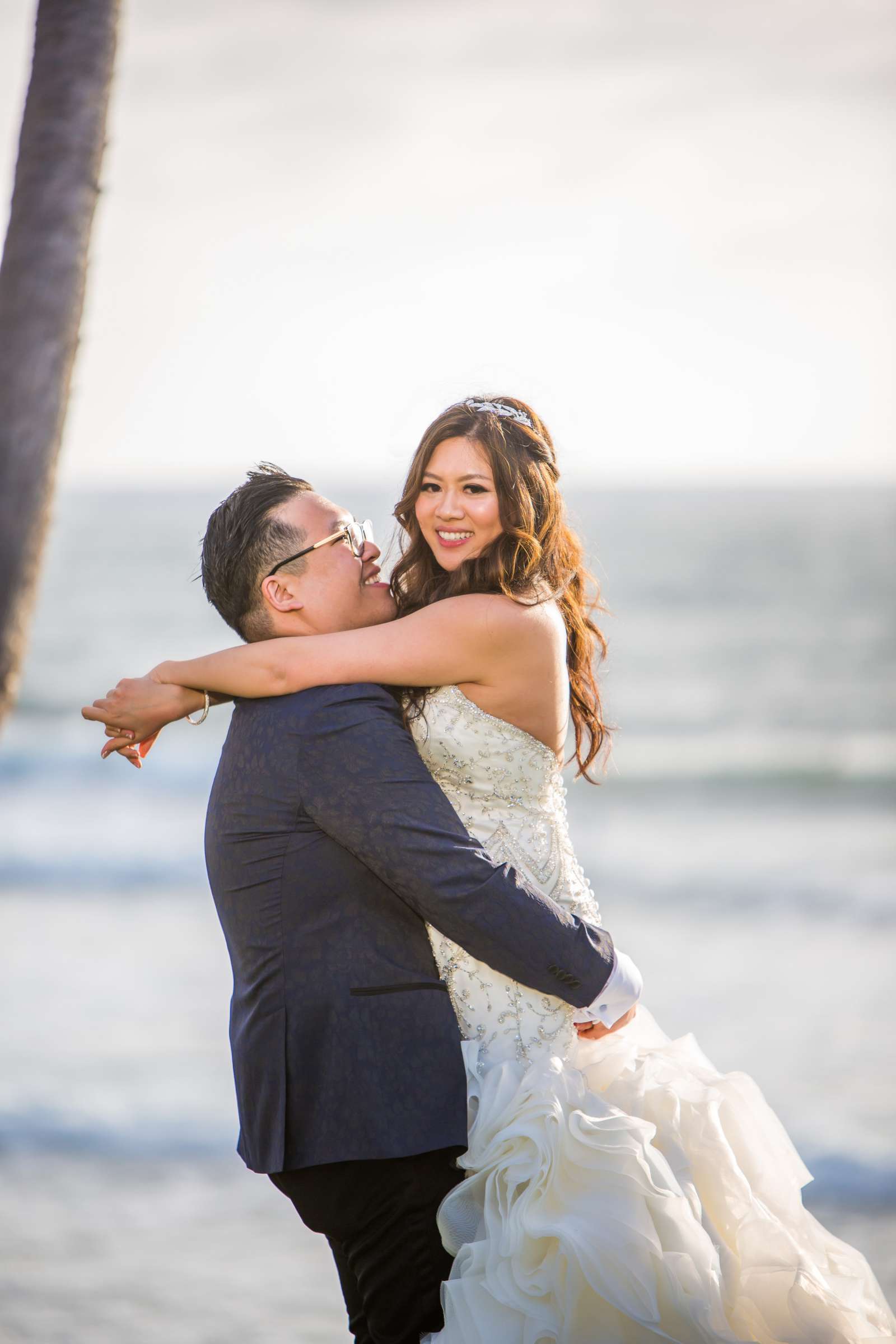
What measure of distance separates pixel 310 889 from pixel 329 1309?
293cm

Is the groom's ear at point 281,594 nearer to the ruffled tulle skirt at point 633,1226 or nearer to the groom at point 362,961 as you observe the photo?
the groom at point 362,961

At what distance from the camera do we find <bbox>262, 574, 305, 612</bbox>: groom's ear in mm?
2371

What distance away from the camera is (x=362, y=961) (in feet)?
7.07

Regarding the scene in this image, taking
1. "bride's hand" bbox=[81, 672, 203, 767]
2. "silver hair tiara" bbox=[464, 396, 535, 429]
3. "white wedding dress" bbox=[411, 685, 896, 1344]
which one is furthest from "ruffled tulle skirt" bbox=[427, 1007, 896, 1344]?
"silver hair tiara" bbox=[464, 396, 535, 429]

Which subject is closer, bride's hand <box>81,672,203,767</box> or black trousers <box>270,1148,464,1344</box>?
black trousers <box>270,1148,464,1344</box>

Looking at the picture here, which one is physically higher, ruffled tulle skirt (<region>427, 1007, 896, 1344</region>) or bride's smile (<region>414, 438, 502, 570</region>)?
bride's smile (<region>414, 438, 502, 570</region>)

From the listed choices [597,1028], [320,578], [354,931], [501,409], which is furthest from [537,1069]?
[501,409]

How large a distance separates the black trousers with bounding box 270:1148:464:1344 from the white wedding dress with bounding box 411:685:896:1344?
0.17ft

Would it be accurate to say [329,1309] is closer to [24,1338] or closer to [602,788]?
[24,1338]

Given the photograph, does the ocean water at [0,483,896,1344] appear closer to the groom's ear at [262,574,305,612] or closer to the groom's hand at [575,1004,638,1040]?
the groom's ear at [262,574,305,612]

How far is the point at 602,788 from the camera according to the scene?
48.6 ft

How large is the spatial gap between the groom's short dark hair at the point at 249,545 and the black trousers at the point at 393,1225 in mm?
990

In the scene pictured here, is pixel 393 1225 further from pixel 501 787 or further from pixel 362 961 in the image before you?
pixel 501 787

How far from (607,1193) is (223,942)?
726 cm
